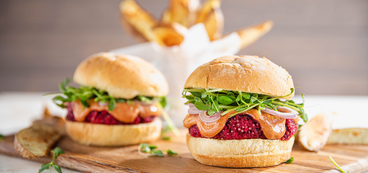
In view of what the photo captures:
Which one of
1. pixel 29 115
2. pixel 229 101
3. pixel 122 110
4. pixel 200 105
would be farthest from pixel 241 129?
pixel 29 115

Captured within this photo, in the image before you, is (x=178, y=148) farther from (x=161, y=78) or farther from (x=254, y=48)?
(x=254, y=48)

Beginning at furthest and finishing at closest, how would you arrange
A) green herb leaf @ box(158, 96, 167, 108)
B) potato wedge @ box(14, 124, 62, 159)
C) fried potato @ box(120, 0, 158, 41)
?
fried potato @ box(120, 0, 158, 41) < green herb leaf @ box(158, 96, 167, 108) < potato wedge @ box(14, 124, 62, 159)

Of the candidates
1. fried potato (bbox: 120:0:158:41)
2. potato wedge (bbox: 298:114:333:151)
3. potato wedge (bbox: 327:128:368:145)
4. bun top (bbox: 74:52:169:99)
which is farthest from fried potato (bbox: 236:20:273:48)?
potato wedge (bbox: 327:128:368:145)

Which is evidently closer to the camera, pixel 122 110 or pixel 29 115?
pixel 122 110

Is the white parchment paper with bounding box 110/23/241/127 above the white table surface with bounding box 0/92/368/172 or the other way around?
above

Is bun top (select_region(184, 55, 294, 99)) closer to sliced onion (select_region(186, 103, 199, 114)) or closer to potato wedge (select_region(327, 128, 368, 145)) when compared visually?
A: sliced onion (select_region(186, 103, 199, 114))

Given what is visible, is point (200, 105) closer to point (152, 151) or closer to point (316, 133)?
point (152, 151)
